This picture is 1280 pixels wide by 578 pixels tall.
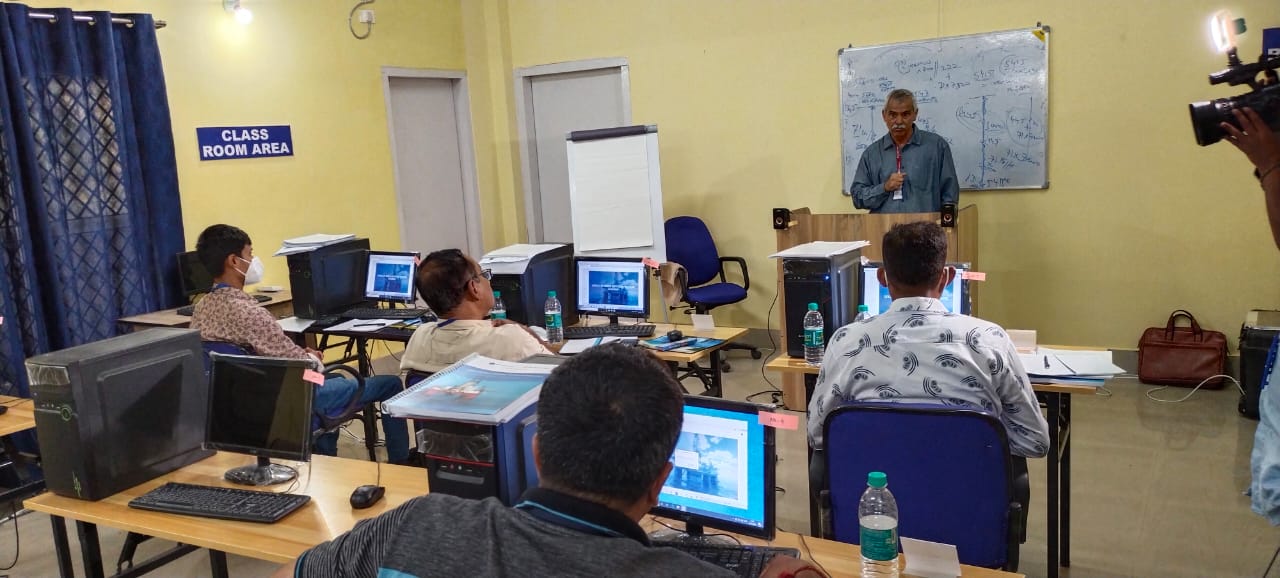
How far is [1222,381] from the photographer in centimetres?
482

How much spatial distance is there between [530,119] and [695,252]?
6.32 feet

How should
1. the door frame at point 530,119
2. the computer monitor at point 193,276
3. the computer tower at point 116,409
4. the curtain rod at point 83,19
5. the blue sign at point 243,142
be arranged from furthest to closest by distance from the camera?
the door frame at point 530,119
the blue sign at point 243,142
the computer monitor at point 193,276
the curtain rod at point 83,19
the computer tower at point 116,409

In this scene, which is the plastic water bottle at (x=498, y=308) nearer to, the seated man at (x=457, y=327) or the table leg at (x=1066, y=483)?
the seated man at (x=457, y=327)

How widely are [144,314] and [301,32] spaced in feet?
6.89

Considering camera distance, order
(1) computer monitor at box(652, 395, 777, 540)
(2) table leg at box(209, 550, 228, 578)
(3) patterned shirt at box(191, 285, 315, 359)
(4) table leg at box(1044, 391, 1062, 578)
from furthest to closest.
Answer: (3) patterned shirt at box(191, 285, 315, 359), (4) table leg at box(1044, 391, 1062, 578), (2) table leg at box(209, 550, 228, 578), (1) computer monitor at box(652, 395, 777, 540)

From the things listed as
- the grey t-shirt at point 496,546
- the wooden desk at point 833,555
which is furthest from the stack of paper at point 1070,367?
the grey t-shirt at point 496,546

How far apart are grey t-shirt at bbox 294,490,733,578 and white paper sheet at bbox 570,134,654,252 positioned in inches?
183

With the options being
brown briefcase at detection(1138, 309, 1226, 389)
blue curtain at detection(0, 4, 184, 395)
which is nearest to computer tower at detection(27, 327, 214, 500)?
blue curtain at detection(0, 4, 184, 395)

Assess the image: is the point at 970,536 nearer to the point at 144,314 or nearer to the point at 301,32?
the point at 144,314

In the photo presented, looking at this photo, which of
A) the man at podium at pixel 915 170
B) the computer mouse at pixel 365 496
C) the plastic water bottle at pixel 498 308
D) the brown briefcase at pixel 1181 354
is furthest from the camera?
the man at podium at pixel 915 170

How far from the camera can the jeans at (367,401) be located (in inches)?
152

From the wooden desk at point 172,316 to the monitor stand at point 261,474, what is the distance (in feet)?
7.19

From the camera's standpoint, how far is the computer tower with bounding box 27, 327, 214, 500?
2469 millimetres

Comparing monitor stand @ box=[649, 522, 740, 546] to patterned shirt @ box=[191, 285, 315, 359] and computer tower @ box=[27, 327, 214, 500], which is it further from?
patterned shirt @ box=[191, 285, 315, 359]
